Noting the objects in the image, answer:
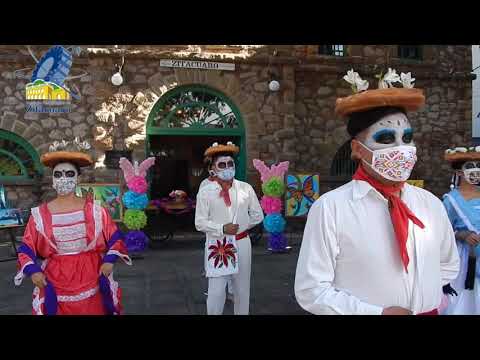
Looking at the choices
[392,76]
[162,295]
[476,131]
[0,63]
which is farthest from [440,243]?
[476,131]

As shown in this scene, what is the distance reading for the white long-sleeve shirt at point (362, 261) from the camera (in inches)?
77.9

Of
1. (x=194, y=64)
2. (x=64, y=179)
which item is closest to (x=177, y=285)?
(x=64, y=179)

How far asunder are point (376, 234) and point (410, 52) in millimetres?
11180

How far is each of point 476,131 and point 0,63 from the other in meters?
14.1

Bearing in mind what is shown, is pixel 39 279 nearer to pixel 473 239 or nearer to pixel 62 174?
pixel 62 174

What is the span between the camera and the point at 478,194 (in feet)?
13.6

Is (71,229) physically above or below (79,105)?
below

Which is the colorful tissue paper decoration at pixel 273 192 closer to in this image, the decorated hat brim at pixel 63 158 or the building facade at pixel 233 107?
the building facade at pixel 233 107

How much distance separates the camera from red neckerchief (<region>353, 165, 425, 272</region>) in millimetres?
1969

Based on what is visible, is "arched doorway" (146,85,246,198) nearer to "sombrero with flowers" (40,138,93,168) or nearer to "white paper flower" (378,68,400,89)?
"sombrero with flowers" (40,138,93,168)

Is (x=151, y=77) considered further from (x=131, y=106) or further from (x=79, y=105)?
(x=79, y=105)

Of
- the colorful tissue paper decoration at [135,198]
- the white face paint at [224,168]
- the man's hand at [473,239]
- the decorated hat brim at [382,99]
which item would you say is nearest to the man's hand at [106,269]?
the white face paint at [224,168]

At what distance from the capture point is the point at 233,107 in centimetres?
1014

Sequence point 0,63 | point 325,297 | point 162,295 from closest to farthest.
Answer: point 325,297 → point 162,295 → point 0,63
